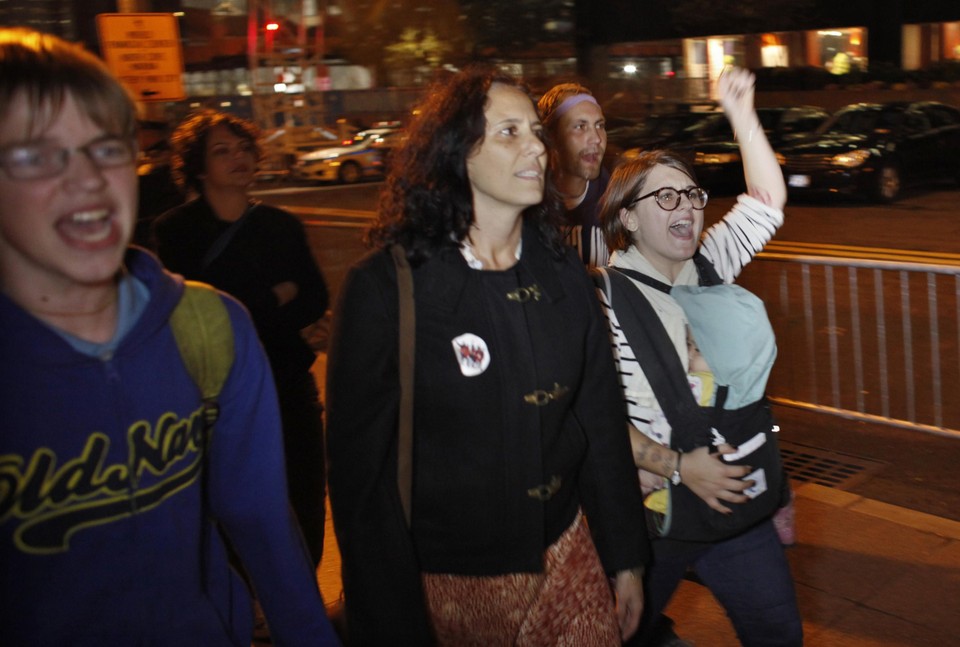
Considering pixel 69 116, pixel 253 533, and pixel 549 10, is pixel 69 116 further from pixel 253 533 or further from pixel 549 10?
pixel 549 10

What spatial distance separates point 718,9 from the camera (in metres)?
32.0

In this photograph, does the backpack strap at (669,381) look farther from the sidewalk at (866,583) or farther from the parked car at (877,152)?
the parked car at (877,152)

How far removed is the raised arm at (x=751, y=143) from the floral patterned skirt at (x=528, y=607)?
152 centimetres

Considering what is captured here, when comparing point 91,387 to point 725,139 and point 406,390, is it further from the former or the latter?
point 725,139

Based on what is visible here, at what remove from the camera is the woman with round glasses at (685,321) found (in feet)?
10.5

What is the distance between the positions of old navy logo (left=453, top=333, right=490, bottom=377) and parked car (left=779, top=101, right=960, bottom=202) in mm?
17691

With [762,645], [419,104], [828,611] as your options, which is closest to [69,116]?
[419,104]

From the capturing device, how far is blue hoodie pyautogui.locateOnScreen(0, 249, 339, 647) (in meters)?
1.77

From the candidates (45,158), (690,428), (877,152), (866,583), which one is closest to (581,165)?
(690,428)

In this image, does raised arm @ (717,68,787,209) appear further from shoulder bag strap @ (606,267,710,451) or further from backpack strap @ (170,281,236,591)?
backpack strap @ (170,281,236,591)

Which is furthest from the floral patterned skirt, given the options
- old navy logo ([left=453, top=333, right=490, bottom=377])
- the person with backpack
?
the person with backpack

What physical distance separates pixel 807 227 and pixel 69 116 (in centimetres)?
1630

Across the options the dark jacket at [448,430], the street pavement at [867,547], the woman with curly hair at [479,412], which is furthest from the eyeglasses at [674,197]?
the street pavement at [867,547]

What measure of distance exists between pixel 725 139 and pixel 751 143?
18.3 metres
